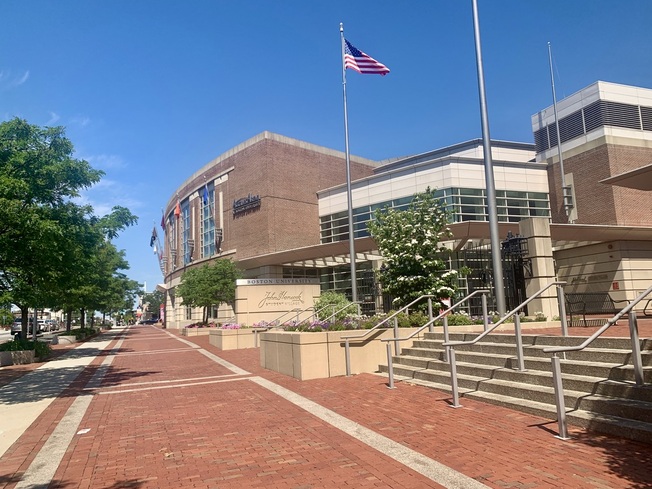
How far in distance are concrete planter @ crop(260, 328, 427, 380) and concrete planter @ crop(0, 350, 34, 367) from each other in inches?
471

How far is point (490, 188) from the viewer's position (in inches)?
524

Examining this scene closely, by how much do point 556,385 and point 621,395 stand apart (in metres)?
1.01

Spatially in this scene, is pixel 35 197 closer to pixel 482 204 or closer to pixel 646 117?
pixel 482 204

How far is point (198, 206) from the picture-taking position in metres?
56.5

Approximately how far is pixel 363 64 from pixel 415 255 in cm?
930

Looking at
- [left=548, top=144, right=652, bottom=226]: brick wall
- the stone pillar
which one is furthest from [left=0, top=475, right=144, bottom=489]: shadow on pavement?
[left=548, top=144, right=652, bottom=226]: brick wall

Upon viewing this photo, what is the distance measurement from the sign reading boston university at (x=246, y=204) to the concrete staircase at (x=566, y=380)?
34254 mm

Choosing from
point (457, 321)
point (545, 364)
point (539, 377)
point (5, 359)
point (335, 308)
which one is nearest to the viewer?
point (539, 377)

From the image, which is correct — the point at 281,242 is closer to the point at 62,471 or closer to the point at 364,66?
the point at 364,66

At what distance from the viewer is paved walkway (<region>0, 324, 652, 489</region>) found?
4.78 meters

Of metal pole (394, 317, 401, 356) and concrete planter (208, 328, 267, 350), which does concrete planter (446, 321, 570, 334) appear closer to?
metal pole (394, 317, 401, 356)

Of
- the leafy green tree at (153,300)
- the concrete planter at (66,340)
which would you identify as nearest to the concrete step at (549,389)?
the concrete planter at (66,340)

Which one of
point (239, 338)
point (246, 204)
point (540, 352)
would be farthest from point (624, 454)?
point (246, 204)

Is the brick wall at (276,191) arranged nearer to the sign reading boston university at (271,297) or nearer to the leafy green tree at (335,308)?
the sign reading boston university at (271,297)
